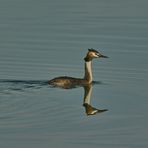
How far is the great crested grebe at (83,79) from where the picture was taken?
18297 mm

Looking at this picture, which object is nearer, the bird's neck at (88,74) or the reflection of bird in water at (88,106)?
the reflection of bird in water at (88,106)

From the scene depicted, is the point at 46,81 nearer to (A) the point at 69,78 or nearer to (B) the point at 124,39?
(A) the point at 69,78

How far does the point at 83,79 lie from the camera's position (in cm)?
1898

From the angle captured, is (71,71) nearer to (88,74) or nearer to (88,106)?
(88,74)

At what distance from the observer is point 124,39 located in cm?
2256

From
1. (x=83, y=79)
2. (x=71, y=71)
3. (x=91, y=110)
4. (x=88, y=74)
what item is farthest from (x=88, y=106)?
(x=71, y=71)

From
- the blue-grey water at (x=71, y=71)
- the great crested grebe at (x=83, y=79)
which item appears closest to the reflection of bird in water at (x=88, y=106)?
the blue-grey water at (x=71, y=71)

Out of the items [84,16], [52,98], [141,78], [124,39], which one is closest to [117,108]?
[52,98]

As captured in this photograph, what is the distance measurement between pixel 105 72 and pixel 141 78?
107 centimetres

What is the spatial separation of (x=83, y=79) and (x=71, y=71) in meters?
0.96

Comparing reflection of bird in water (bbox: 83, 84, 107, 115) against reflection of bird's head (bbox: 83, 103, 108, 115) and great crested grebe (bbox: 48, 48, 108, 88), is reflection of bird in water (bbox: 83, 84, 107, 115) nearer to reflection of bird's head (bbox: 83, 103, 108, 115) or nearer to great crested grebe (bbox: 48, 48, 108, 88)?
reflection of bird's head (bbox: 83, 103, 108, 115)

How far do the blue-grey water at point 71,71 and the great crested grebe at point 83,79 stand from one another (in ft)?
0.56

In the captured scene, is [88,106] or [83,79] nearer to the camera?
[88,106]

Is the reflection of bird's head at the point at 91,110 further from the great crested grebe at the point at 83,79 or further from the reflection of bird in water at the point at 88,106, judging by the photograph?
the great crested grebe at the point at 83,79
